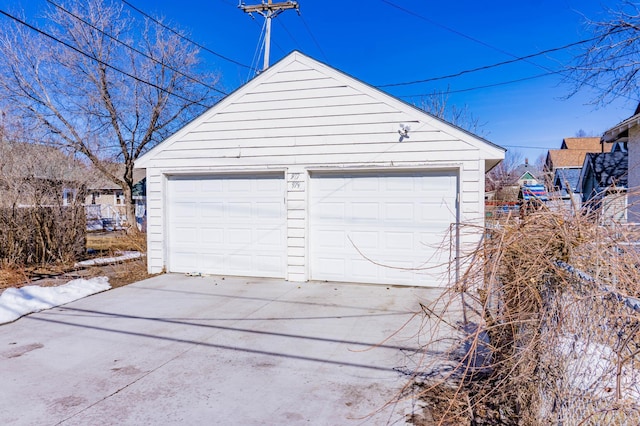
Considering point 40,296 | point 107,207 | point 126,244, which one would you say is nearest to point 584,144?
point 126,244

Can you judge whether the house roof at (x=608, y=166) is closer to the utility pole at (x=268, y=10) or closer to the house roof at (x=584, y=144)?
the utility pole at (x=268, y=10)

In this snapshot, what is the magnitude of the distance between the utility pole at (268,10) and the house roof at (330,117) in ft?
20.4

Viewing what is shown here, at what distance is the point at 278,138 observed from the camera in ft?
24.7

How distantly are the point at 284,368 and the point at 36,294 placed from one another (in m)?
4.83

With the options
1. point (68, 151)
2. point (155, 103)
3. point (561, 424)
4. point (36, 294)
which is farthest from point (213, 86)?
point (561, 424)

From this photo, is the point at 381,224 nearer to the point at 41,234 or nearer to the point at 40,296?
the point at 40,296

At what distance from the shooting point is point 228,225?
7.96m

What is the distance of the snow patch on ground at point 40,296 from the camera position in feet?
18.4

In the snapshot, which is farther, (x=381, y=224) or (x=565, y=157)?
(x=565, y=157)

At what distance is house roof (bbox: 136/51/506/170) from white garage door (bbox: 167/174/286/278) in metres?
1.07

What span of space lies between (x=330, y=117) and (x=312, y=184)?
124cm

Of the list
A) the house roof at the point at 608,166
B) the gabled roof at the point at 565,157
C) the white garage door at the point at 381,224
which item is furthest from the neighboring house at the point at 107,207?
the gabled roof at the point at 565,157

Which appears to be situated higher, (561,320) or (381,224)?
(381,224)

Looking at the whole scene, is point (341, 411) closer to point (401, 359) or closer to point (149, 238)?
point (401, 359)
